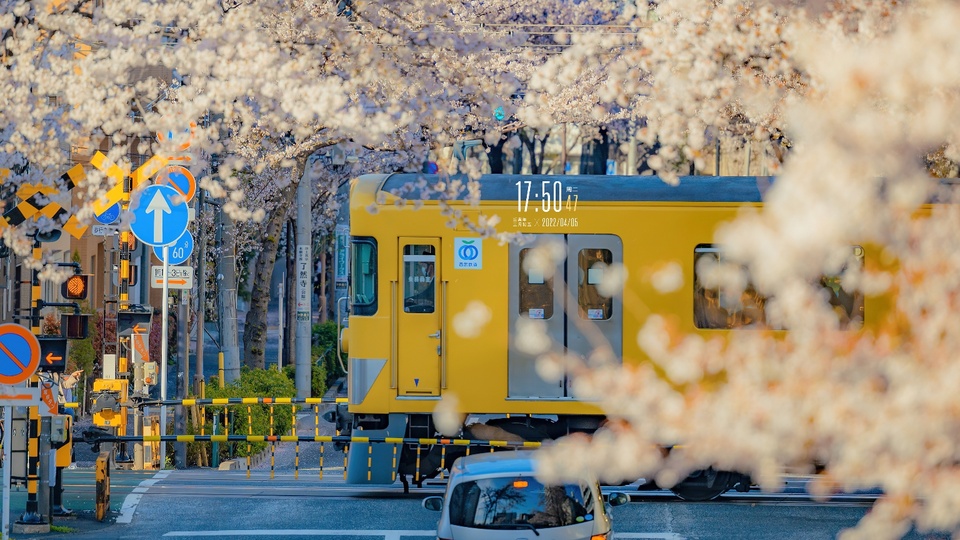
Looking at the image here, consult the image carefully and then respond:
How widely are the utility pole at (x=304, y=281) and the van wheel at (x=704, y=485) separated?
12392mm

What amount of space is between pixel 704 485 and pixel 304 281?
12.5 metres

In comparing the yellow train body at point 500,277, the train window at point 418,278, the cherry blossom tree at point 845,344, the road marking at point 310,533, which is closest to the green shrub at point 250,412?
the yellow train body at point 500,277

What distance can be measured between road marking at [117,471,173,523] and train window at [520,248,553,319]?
4490 mm

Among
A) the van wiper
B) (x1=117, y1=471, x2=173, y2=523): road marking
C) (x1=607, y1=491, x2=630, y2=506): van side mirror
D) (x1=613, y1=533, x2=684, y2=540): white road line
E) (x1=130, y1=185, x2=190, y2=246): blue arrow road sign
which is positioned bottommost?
(x1=613, y1=533, x2=684, y2=540): white road line

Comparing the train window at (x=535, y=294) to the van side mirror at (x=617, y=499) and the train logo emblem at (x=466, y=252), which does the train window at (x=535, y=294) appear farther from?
the van side mirror at (x=617, y=499)

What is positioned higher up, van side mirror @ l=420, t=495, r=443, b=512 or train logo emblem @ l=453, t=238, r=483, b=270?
train logo emblem @ l=453, t=238, r=483, b=270

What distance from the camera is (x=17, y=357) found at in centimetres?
1172

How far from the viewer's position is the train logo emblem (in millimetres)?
14688

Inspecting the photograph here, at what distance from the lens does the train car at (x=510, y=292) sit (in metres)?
14.5

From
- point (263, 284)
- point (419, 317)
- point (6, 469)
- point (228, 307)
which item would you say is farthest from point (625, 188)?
point (263, 284)

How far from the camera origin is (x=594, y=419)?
14.8 metres

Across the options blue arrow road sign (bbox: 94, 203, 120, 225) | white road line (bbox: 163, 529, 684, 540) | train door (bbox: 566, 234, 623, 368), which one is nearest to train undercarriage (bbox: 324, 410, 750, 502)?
train door (bbox: 566, 234, 623, 368)

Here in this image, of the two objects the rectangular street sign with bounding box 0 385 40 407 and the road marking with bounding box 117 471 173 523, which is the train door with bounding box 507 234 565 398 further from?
the rectangular street sign with bounding box 0 385 40 407
